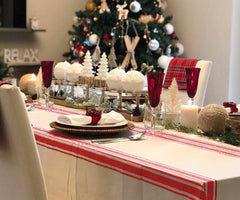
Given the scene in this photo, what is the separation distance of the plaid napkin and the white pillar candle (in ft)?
3.92

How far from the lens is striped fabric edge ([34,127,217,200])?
1.33 metres

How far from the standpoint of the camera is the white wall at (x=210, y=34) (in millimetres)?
5113

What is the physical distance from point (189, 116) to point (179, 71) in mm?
1342

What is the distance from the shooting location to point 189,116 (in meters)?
2.00

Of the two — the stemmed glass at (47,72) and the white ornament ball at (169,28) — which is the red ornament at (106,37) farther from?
the stemmed glass at (47,72)

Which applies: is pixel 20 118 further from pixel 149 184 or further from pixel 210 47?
pixel 210 47

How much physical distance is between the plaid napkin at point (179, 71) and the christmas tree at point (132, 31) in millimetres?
1741

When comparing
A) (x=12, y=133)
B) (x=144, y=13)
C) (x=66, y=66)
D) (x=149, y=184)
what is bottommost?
(x=149, y=184)

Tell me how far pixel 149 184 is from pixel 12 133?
43 cm

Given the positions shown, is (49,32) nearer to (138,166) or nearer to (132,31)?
(132,31)

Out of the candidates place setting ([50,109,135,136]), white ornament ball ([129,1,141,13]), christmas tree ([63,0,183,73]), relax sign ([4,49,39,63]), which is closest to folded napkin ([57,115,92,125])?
place setting ([50,109,135,136])

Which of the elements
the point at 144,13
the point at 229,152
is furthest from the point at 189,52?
the point at 229,152

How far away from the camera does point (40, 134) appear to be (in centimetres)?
192

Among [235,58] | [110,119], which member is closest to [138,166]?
[110,119]
